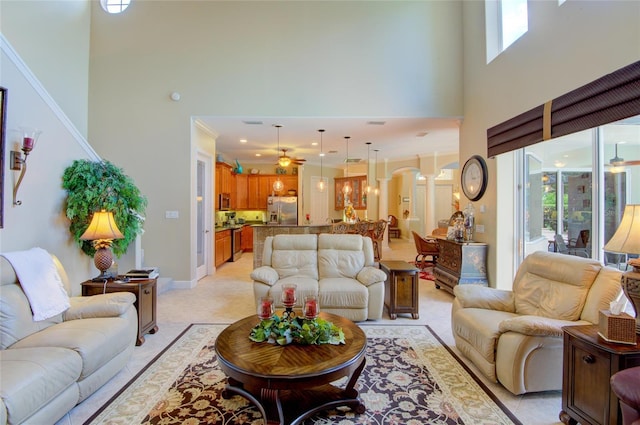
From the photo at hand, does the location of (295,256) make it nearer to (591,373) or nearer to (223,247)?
(591,373)

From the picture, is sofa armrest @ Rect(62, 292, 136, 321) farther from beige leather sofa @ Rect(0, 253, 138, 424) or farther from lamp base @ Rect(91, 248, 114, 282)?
lamp base @ Rect(91, 248, 114, 282)

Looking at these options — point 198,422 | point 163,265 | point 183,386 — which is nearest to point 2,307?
point 183,386

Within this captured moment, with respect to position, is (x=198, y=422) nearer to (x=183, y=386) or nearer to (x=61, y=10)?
(x=183, y=386)

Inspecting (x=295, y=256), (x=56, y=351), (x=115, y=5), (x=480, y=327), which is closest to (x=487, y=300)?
(x=480, y=327)

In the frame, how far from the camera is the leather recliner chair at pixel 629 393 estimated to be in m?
1.42

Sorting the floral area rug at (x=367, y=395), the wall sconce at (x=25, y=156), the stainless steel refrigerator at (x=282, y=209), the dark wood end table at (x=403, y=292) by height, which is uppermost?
the wall sconce at (x=25, y=156)

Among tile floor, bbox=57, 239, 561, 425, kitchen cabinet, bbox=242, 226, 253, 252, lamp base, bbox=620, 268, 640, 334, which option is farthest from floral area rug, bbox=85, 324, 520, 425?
kitchen cabinet, bbox=242, 226, 253, 252

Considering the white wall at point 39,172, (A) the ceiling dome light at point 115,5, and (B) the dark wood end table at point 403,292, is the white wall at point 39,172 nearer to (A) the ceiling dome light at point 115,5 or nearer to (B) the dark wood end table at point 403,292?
(A) the ceiling dome light at point 115,5

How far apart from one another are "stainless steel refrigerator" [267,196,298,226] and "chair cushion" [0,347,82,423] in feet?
26.1

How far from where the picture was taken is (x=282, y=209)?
32.6 ft

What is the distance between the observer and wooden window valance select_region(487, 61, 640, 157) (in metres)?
2.38

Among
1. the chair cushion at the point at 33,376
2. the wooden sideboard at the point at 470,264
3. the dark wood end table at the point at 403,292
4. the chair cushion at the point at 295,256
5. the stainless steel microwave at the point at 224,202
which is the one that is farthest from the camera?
the stainless steel microwave at the point at 224,202

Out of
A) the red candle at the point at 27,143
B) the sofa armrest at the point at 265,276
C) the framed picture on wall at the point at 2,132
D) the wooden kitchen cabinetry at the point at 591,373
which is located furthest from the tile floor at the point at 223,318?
the red candle at the point at 27,143

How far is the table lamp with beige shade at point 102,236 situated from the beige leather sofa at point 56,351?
39 cm
